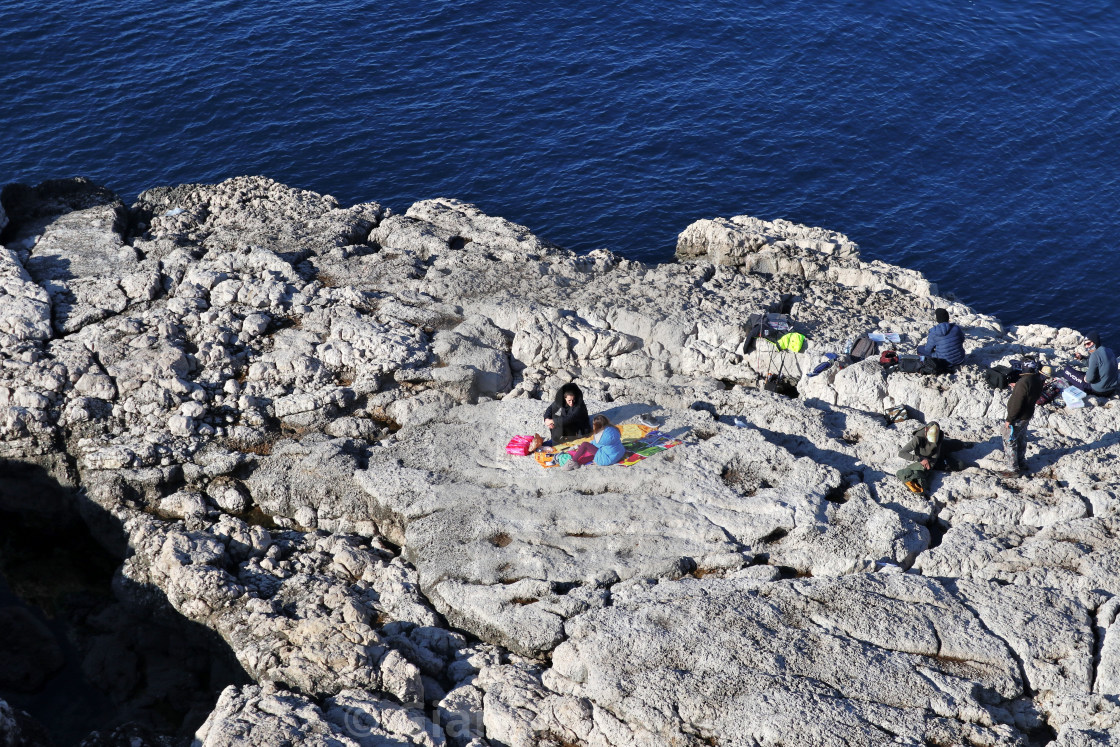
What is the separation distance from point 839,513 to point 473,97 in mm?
33439

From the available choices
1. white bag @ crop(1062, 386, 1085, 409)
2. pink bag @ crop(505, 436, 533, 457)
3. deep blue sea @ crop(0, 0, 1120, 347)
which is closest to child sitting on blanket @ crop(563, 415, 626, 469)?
pink bag @ crop(505, 436, 533, 457)

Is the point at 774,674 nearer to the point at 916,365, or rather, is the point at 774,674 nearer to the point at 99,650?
the point at 916,365

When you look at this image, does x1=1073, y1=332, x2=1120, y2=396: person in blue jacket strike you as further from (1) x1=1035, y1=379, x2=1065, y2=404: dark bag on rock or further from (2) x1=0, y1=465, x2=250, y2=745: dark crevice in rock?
(2) x1=0, y1=465, x2=250, y2=745: dark crevice in rock

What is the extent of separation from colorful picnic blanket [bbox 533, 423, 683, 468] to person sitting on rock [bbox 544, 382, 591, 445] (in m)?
0.28

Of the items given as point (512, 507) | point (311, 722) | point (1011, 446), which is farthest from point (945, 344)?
point (311, 722)

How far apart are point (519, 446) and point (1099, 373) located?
50.8ft

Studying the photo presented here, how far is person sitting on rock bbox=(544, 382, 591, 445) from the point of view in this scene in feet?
76.7

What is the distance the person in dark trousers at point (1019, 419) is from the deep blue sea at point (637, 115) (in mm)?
16234

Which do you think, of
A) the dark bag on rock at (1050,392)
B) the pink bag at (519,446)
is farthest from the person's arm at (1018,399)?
the pink bag at (519,446)

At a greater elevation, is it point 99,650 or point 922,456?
point 922,456

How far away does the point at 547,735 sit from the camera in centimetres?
1752

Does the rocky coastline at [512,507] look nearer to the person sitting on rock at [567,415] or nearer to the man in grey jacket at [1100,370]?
the man in grey jacket at [1100,370]

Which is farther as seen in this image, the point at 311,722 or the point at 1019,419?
the point at 1019,419

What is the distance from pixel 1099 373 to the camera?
25.4 metres
